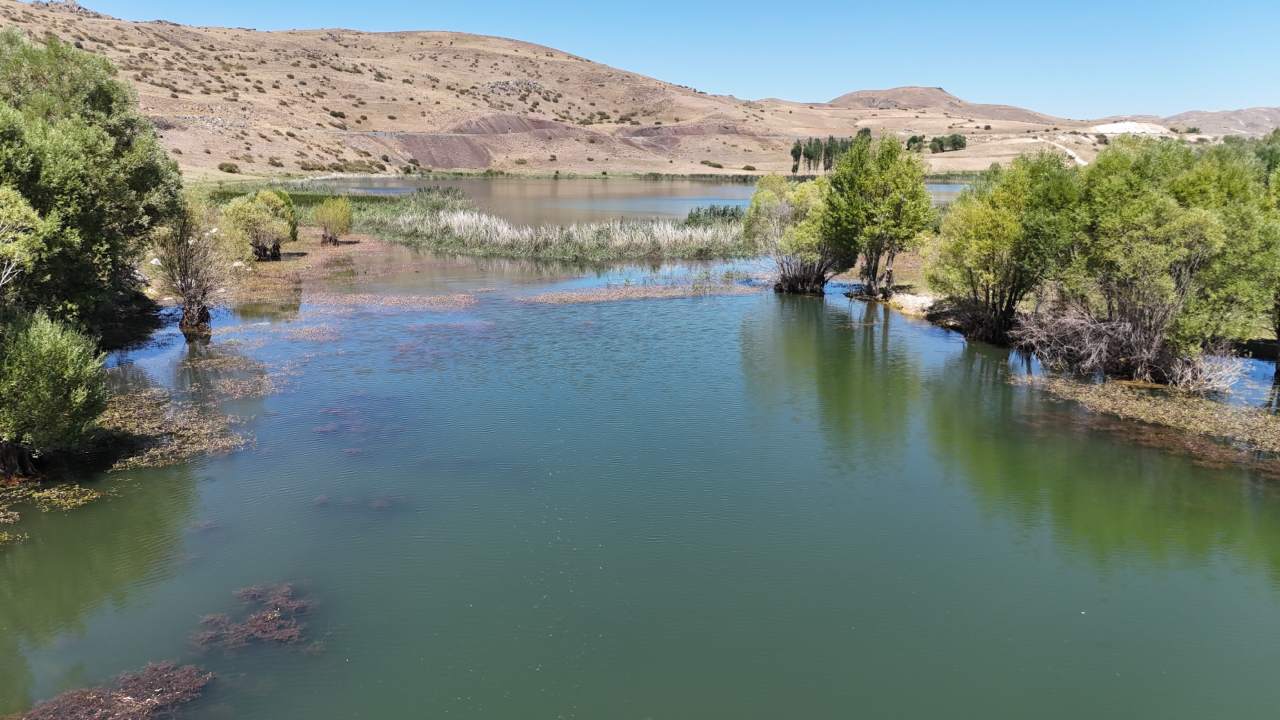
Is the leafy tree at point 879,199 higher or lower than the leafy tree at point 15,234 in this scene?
higher

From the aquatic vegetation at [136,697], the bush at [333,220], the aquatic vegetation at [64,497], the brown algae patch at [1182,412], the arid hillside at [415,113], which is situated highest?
the arid hillside at [415,113]

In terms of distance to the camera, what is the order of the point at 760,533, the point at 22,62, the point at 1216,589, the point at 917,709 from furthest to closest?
1. the point at 22,62
2. the point at 760,533
3. the point at 1216,589
4. the point at 917,709

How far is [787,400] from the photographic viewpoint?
81.8ft

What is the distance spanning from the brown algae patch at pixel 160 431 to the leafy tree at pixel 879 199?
92.9 ft

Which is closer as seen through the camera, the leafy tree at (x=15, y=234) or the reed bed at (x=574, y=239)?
the leafy tree at (x=15, y=234)

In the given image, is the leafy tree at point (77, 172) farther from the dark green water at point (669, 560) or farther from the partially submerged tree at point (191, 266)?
the dark green water at point (669, 560)

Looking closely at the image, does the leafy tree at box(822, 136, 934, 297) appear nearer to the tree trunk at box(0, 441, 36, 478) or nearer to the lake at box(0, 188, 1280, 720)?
the lake at box(0, 188, 1280, 720)

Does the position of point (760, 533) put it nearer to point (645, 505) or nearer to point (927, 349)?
point (645, 505)

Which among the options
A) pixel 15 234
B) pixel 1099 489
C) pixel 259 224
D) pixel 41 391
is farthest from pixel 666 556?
pixel 259 224

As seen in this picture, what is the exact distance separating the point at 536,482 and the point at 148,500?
807cm

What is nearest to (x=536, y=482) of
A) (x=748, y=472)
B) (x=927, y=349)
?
(x=748, y=472)

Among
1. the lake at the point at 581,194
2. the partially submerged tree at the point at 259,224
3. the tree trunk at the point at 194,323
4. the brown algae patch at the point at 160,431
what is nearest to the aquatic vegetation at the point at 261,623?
the brown algae patch at the point at 160,431

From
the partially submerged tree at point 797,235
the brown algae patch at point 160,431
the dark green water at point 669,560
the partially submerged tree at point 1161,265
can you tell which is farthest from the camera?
the partially submerged tree at point 797,235

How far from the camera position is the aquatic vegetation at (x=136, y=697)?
1059 cm
